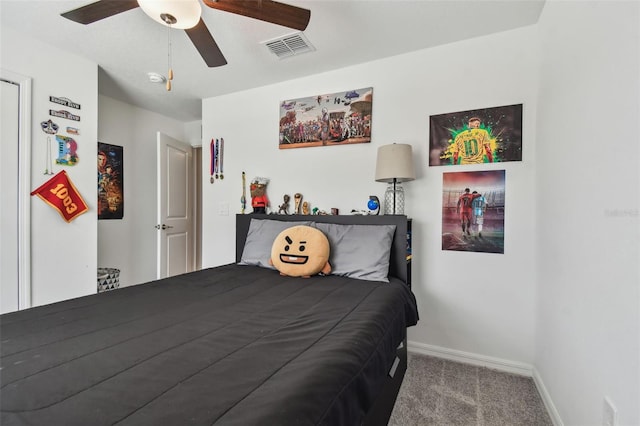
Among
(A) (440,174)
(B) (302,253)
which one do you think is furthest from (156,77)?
(A) (440,174)

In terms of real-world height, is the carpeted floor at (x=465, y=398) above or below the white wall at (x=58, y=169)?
below

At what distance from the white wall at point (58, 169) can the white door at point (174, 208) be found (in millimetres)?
698

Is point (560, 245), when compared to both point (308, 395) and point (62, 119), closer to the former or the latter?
point (308, 395)

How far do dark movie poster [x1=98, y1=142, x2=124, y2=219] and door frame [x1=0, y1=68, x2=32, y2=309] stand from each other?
3.41 ft

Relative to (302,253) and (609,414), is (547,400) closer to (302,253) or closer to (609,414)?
(609,414)

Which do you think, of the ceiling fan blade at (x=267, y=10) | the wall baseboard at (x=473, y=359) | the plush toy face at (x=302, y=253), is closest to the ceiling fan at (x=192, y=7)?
the ceiling fan blade at (x=267, y=10)

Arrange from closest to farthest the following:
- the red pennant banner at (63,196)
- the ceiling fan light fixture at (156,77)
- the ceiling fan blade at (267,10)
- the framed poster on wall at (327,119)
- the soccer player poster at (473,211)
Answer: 1. the ceiling fan blade at (267,10)
2. the soccer player poster at (473,211)
3. the red pennant banner at (63,196)
4. the framed poster on wall at (327,119)
5. the ceiling fan light fixture at (156,77)

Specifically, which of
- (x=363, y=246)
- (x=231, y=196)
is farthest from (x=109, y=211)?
(x=363, y=246)

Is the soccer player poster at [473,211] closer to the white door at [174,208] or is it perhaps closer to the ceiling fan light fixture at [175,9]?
the ceiling fan light fixture at [175,9]

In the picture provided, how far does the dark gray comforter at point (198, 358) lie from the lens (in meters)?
0.62

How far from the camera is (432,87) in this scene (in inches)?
90.6

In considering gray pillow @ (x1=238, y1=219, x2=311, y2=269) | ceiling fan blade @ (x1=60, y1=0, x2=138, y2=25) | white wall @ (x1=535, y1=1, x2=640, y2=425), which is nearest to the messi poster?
white wall @ (x1=535, y1=1, x2=640, y2=425)

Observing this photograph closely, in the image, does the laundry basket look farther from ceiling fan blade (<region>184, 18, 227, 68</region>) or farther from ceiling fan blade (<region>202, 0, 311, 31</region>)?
ceiling fan blade (<region>202, 0, 311, 31</region>)

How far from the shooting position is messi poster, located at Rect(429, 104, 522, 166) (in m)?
2.05
